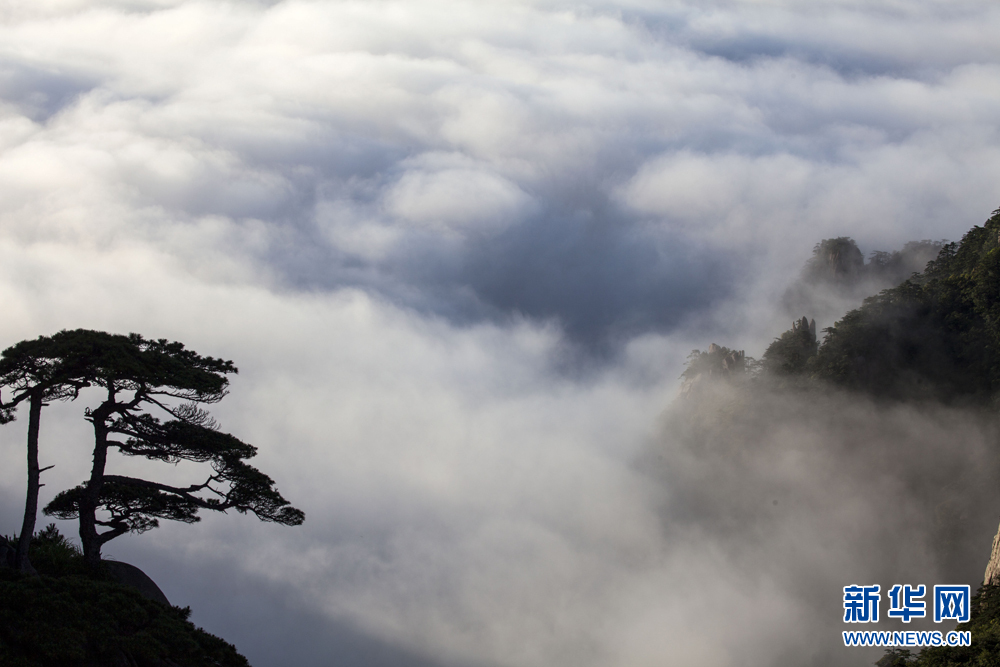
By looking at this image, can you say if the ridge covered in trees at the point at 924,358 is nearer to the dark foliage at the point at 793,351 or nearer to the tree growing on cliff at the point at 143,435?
the dark foliage at the point at 793,351

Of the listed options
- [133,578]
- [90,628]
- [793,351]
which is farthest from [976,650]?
[793,351]

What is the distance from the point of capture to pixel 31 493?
2420 cm

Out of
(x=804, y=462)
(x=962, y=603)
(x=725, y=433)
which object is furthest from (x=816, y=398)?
(x=962, y=603)

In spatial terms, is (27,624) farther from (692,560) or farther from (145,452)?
(692,560)

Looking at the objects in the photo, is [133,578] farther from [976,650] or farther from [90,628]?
[976,650]

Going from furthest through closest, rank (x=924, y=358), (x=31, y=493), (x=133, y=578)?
(x=924, y=358) < (x=133, y=578) < (x=31, y=493)

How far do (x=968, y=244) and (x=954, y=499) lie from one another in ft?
102

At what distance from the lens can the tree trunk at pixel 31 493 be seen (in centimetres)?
2323

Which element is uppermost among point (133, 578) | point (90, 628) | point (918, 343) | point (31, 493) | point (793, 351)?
point (793, 351)

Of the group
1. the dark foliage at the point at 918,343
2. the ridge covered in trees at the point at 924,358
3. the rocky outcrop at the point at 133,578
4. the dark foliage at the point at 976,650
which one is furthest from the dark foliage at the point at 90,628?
the dark foliage at the point at 918,343

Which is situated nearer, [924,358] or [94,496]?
[94,496]

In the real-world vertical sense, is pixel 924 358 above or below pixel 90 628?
above

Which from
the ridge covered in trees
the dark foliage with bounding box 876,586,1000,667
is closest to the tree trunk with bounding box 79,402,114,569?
the dark foliage with bounding box 876,586,1000,667

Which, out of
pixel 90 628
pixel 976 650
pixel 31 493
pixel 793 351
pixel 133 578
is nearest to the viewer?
pixel 90 628
